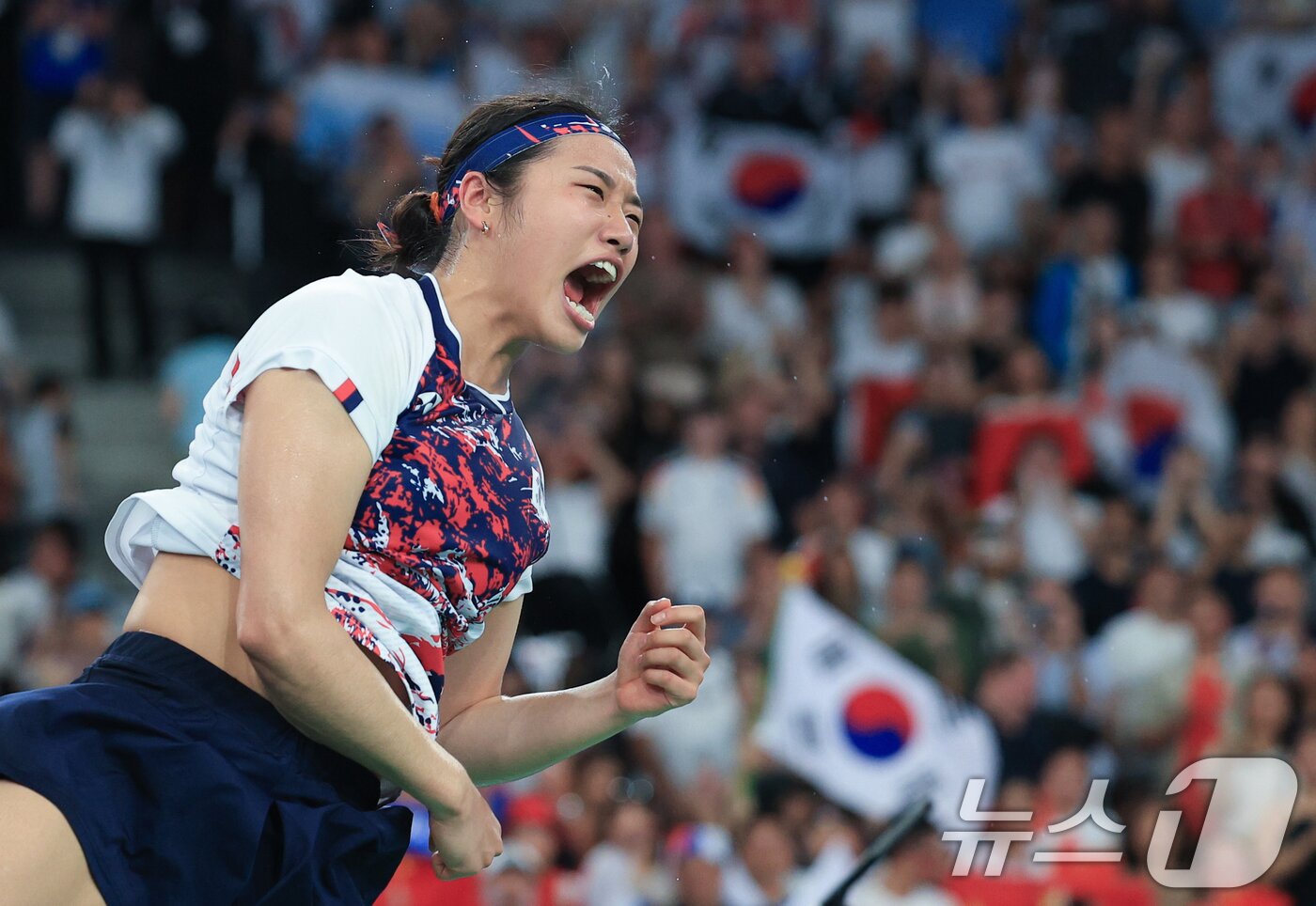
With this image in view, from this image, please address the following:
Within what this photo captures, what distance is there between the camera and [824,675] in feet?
23.6

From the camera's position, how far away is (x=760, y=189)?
10125 millimetres

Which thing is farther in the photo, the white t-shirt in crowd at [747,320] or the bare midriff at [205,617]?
the white t-shirt in crowd at [747,320]

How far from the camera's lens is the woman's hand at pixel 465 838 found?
2.42 m

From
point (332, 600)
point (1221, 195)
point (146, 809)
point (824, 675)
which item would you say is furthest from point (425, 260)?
point (1221, 195)

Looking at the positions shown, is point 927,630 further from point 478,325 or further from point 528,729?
point 478,325

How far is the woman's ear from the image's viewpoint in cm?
265

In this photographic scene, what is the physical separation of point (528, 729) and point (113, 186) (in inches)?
280

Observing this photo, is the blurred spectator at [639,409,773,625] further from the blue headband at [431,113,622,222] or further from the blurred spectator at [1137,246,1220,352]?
the blue headband at [431,113,622,222]

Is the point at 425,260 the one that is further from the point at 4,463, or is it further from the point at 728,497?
the point at 4,463

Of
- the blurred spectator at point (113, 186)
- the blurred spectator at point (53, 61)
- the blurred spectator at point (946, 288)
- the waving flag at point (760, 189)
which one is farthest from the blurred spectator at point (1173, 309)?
the blurred spectator at point (53, 61)

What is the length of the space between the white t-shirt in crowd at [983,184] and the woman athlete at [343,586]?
7.59 meters

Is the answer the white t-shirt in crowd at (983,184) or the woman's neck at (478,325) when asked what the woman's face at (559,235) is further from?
Answer: the white t-shirt in crowd at (983,184)

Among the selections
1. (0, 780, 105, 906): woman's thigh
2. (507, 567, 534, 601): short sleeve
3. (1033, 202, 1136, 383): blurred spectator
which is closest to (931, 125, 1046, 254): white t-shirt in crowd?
(1033, 202, 1136, 383): blurred spectator

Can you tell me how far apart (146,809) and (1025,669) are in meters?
5.61
